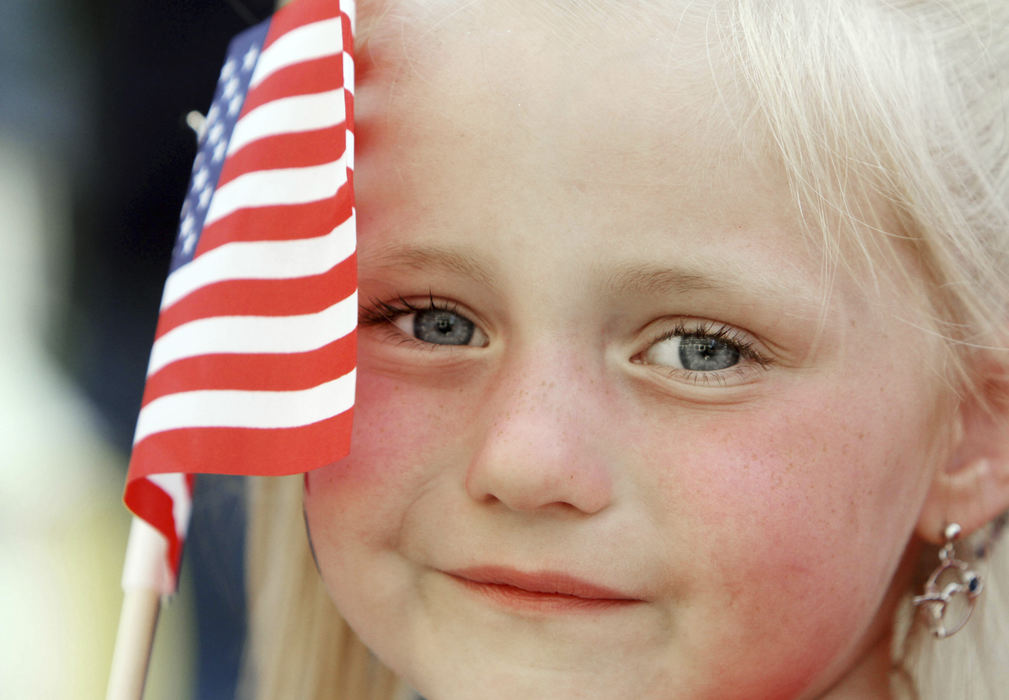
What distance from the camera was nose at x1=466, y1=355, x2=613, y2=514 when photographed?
0.95 metres

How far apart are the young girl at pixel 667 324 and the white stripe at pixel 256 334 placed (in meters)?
0.08

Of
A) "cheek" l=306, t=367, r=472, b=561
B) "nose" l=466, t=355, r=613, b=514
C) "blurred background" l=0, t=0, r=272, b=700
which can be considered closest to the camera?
"nose" l=466, t=355, r=613, b=514

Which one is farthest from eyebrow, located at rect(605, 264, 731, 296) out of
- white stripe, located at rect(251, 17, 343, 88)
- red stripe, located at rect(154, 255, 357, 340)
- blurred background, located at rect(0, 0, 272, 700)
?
blurred background, located at rect(0, 0, 272, 700)

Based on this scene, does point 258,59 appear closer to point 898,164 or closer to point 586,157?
point 586,157

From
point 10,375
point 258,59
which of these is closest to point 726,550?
point 258,59

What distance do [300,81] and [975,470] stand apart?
75 centimetres

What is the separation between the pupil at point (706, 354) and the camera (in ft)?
3.37

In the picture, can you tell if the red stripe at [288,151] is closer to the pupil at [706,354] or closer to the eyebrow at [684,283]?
the eyebrow at [684,283]

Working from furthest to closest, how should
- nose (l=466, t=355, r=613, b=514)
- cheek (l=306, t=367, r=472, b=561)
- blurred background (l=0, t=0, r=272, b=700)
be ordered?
blurred background (l=0, t=0, r=272, b=700) < cheek (l=306, t=367, r=472, b=561) < nose (l=466, t=355, r=613, b=514)

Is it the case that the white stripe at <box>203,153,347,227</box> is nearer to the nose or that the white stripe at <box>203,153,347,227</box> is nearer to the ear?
the nose

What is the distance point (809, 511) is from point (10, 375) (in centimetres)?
215

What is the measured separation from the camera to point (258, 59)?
1175mm

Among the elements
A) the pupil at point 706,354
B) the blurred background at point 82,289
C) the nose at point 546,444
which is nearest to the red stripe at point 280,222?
the nose at point 546,444

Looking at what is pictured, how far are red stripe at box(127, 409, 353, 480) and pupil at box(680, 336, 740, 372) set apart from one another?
0.30m
